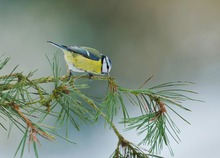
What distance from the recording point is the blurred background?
1676 mm

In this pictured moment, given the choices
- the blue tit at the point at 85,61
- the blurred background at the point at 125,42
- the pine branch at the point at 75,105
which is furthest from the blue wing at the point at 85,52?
the blurred background at the point at 125,42

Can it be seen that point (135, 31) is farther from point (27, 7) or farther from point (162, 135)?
point (162, 135)

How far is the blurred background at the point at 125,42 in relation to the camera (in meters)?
1.68

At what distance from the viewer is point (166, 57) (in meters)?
2.07

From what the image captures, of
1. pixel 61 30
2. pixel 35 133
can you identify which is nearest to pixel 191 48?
pixel 61 30

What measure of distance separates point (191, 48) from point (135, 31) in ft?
1.24

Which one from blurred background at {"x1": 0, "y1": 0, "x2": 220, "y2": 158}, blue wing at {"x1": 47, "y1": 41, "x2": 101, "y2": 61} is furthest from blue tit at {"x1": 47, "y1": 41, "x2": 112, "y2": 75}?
blurred background at {"x1": 0, "y1": 0, "x2": 220, "y2": 158}

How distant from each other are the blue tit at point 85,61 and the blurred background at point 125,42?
0.67 metres

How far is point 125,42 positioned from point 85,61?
1058mm

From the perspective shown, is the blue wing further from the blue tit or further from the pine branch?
the pine branch

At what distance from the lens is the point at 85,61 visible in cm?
88

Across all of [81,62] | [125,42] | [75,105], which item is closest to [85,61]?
[81,62]

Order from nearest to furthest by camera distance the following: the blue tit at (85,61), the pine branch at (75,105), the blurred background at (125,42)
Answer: the pine branch at (75,105) < the blue tit at (85,61) < the blurred background at (125,42)

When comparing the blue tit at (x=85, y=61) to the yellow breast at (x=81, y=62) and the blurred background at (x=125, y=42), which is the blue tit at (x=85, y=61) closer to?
the yellow breast at (x=81, y=62)
